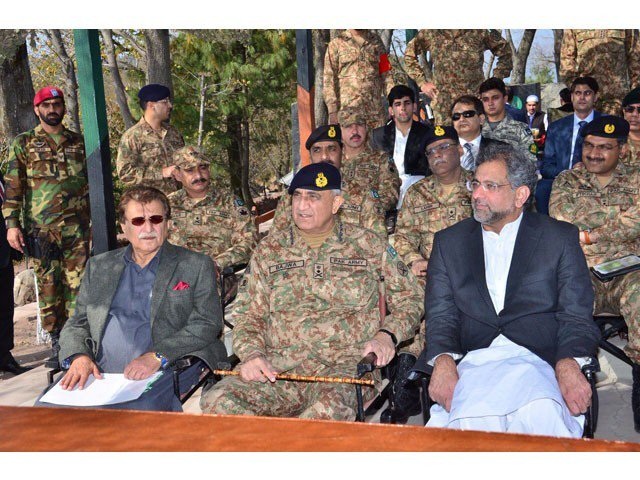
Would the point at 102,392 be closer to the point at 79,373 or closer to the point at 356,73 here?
the point at 79,373

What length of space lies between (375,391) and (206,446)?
5.59ft

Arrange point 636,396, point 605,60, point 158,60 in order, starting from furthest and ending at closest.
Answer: point 158,60 → point 605,60 → point 636,396

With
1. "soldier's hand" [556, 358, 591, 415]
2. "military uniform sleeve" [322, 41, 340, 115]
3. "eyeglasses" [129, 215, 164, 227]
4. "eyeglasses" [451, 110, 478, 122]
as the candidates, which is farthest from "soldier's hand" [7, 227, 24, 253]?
"soldier's hand" [556, 358, 591, 415]

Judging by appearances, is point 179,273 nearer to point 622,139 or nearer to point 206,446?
point 206,446

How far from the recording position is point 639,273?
4109 millimetres

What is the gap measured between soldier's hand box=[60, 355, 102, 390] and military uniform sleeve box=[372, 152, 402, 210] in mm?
3167

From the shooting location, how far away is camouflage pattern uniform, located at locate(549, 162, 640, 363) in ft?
15.1

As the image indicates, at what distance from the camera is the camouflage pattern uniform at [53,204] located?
589cm

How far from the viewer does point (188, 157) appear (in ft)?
17.2

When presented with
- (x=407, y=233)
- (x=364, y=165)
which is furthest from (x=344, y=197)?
(x=407, y=233)

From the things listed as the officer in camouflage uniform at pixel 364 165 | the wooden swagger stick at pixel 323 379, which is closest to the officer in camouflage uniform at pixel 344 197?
the officer in camouflage uniform at pixel 364 165

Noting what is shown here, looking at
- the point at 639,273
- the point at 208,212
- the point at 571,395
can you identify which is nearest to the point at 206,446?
the point at 571,395

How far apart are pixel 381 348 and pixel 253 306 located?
68cm

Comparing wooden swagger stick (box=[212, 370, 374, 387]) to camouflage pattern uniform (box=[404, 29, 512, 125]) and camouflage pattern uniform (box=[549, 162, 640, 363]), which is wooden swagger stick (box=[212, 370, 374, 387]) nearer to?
camouflage pattern uniform (box=[549, 162, 640, 363])
